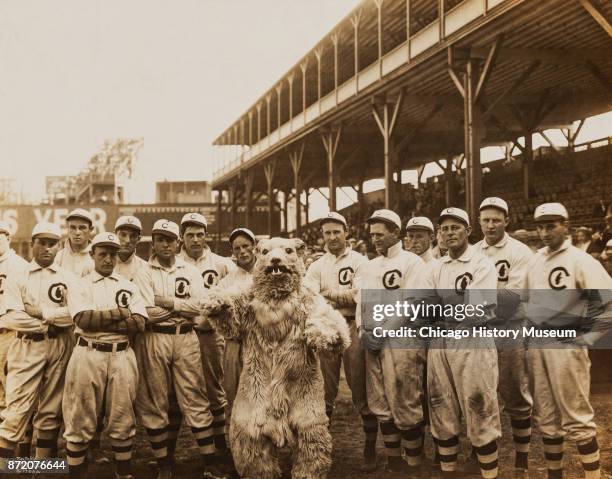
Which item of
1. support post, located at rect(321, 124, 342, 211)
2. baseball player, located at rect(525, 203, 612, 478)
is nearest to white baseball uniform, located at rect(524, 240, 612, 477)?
baseball player, located at rect(525, 203, 612, 478)

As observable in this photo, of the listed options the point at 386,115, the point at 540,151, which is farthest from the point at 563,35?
the point at 540,151

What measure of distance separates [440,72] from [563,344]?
9215 millimetres

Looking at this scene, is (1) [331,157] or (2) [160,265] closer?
(2) [160,265]

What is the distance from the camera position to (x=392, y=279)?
5133 millimetres

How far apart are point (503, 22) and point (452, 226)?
258 inches

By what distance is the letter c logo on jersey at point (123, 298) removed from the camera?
468cm

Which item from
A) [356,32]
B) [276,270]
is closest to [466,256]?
[276,270]

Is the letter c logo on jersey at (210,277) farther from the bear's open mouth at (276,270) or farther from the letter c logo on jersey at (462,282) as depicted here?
the letter c logo on jersey at (462,282)

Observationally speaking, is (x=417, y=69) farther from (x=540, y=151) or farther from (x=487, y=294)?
(x=540, y=151)

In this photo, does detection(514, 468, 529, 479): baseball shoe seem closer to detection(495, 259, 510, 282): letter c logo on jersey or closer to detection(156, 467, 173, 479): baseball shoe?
detection(495, 259, 510, 282): letter c logo on jersey


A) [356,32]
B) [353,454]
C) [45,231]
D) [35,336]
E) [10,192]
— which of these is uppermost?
[356,32]

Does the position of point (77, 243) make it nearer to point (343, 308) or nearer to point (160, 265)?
point (160, 265)

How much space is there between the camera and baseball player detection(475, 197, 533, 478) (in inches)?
193

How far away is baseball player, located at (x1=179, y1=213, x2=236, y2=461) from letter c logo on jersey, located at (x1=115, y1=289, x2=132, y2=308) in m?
0.83
